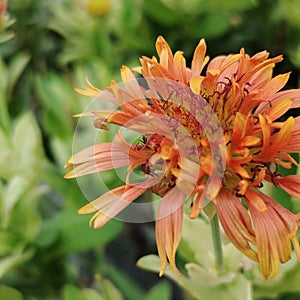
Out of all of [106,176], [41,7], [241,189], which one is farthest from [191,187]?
[41,7]

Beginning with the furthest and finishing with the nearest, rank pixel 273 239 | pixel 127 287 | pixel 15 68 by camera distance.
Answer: pixel 15 68 → pixel 127 287 → pixel 273 239

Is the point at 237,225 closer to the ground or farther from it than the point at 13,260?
farther from it

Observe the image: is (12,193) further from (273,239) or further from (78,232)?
(273,239)

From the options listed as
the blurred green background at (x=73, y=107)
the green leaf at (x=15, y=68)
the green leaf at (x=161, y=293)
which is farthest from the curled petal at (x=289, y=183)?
the green leaf at (x=15, y=68)

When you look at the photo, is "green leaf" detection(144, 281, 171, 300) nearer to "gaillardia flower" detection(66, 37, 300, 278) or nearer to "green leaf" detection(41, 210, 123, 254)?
"green leaf" detection(41, 210, 123, 254)

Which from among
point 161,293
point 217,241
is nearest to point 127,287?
point 161,293

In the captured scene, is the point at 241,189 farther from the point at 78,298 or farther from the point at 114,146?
the point at 78,298
